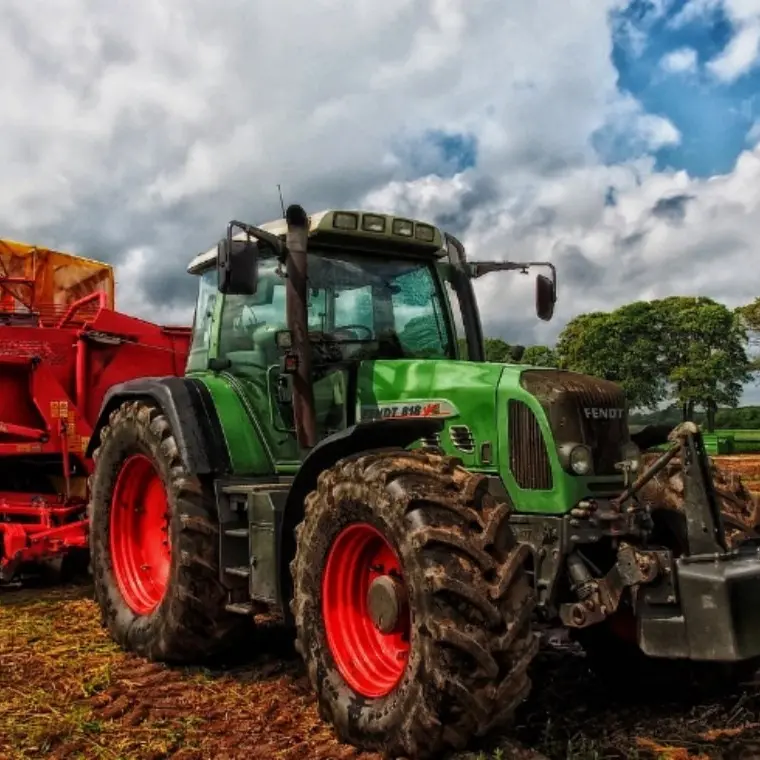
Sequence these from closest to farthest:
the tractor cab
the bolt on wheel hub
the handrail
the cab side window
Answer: the bolt on wheel hub, the tractor cab, the cab side window, the handrail

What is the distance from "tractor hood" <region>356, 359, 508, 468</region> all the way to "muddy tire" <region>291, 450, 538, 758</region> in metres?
0.48

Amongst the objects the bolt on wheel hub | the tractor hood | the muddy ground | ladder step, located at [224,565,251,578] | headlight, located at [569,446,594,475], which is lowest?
the muddy ground

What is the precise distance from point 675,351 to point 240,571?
169 ft

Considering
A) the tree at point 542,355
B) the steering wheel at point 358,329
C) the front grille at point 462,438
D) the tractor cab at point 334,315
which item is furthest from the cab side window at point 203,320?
the tree at point 542,355

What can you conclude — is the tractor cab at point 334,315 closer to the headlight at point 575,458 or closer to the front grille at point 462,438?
the front grille at point 462,438

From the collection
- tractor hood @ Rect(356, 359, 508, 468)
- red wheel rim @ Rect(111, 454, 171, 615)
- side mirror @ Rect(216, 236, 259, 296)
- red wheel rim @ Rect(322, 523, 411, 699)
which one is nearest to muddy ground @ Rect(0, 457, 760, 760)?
red wheel rim @ Rect(322, 523, 411, 699)

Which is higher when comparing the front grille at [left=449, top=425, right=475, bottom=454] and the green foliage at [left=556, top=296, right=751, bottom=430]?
the green foliage at [left=556, top=296, right=751, bottom=430]

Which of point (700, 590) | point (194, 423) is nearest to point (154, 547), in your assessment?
point (194, 423)

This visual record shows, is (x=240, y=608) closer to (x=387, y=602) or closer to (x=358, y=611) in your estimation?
(x=358, y=611)

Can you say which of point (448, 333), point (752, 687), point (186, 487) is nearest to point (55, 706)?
point (186, 487)

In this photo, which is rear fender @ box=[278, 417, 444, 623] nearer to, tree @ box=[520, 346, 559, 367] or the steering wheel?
the steering wheel

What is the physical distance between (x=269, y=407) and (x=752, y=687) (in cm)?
316

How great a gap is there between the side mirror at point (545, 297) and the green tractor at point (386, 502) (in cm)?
1

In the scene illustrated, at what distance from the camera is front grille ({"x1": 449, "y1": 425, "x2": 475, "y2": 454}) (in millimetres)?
4793
